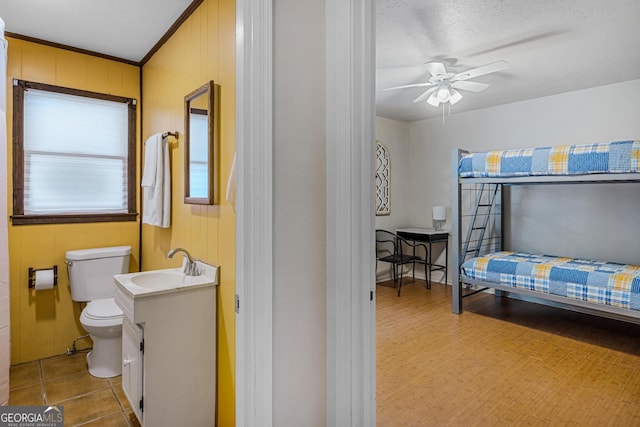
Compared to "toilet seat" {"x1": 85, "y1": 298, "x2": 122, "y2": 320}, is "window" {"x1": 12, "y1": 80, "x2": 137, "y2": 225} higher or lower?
higher

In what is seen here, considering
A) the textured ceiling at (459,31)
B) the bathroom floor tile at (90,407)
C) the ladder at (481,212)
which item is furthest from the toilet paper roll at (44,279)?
the ladder at (481,212)

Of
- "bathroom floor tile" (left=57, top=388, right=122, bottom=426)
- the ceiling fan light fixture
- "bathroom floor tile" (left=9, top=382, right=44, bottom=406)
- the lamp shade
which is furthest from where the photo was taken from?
the lamp shade

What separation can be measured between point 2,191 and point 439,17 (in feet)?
8.77

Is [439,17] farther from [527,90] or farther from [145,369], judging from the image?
[145,369]

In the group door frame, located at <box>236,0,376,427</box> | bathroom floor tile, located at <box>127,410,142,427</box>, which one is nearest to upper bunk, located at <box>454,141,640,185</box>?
door frame, located at <box>236,0,376,427</box>

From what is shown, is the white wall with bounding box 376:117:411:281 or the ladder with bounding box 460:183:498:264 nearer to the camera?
the ladder with bounding box 460:183:498:264

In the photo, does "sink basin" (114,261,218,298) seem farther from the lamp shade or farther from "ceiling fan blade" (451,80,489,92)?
the lamp shade

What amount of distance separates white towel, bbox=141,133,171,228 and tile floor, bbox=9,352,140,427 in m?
1.12

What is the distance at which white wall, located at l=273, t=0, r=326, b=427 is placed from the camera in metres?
1.21

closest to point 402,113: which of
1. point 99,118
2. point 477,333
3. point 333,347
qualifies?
point 477,333

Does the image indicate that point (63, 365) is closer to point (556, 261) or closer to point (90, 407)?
point (90, 407)

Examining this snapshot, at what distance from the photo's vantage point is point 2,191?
1787 millimetres

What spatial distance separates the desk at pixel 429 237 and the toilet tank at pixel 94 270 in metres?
3.45

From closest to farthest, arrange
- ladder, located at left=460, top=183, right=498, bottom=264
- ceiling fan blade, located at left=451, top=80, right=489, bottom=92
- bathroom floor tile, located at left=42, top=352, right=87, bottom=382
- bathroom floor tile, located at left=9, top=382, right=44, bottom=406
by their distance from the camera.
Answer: bathroom floor tile, located at left=9, top=382, right=44, bottom=406
bathroom floor tile, located at left=42, top=352, right=87, bottom=382
ceiling fan blade, located at left=451, top=80, right=489, bottom=92
ladder, located at left=460, top=183, right=498, bottom=264
